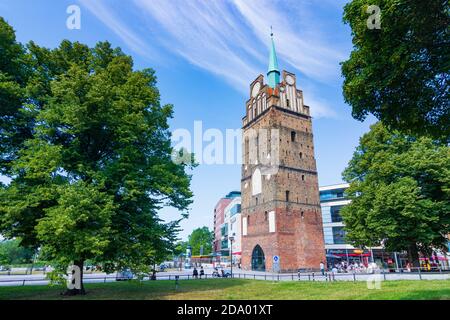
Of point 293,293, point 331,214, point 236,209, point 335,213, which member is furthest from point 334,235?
point 293,293

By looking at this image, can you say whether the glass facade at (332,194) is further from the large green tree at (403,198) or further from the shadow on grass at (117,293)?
the shadow on grass at (117,293)

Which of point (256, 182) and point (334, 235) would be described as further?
point (334, 235)

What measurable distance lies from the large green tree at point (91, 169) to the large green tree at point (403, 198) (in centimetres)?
1765

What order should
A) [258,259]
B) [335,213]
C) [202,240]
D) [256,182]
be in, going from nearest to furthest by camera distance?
1. [258,259]
2. [256,182]
3. [335,213]
4. [202,240]

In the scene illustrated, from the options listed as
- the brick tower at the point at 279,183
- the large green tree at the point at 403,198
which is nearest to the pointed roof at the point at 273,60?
the brick tower at the point at 279,183

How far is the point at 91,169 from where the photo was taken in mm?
14930

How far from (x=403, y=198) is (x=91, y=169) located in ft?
76.9

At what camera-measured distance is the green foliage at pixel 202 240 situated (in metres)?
104

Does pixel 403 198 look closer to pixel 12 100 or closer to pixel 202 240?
pixel 12 100

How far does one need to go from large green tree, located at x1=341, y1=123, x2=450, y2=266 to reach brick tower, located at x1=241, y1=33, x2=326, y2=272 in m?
9.14

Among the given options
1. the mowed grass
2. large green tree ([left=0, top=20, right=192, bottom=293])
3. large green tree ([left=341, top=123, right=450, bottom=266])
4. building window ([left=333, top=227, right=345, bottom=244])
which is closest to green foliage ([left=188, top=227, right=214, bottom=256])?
building window ([left=333, top=227, right=345, bottom=244])

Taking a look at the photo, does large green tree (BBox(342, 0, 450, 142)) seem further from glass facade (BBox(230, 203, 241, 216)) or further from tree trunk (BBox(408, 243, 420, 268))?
glass facade (BBox(230, 203, 241, 216))

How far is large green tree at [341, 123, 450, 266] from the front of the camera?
77.9ft
